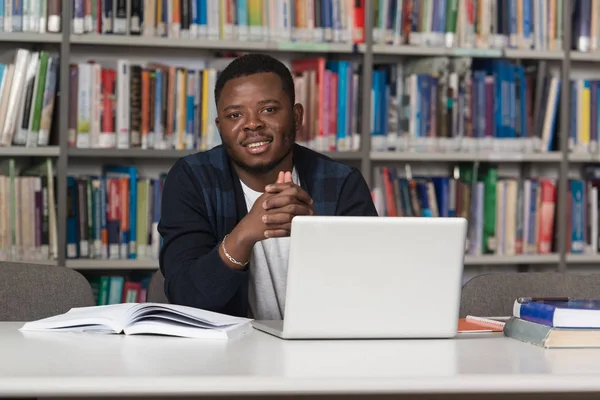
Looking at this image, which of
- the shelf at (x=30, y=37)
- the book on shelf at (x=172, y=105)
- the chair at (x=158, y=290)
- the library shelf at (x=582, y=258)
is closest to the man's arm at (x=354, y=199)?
the chair at (x=158, y=290)

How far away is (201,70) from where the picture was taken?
3.31 meters

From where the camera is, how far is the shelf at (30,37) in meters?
3.14

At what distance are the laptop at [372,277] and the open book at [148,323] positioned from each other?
0.10m

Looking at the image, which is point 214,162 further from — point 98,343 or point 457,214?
point 457,214

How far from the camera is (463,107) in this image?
354 centimetres

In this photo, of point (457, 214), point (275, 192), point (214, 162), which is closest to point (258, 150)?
point (214, 162)

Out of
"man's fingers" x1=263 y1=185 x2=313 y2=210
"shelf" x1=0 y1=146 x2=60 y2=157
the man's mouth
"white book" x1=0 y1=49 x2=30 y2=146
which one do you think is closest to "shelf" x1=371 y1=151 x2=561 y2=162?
"shelf" x1=0 y1=146 x2=60 y2=157

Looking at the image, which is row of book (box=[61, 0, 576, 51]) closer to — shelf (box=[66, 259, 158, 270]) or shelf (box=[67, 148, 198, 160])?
shelf (box=[67, 148, 198, 160])

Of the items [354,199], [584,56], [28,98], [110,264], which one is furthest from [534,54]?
[28,98]

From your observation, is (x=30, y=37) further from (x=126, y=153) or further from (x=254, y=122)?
(x=254, y=122)

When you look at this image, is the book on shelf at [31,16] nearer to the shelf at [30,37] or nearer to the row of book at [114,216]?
the shelf at [30,37]

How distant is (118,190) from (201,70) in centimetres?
50

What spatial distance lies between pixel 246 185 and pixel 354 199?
25 cm

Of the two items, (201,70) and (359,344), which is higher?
(201,70)
